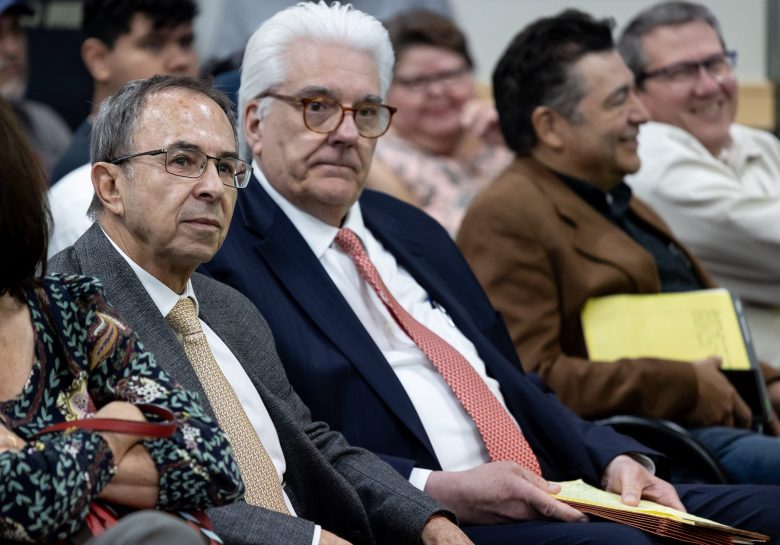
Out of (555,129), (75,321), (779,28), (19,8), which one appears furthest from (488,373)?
(779,28)

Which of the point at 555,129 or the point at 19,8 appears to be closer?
the point at 555,129

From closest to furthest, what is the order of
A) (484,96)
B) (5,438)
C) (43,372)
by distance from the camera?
(5,438), (43,372), (484,96)

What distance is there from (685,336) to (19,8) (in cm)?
298

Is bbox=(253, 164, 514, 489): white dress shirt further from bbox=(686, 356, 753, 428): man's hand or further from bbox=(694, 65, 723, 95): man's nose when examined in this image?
bbox=(694, 65, 723, 95): man's nose

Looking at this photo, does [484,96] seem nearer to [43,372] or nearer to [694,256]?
[694,256]

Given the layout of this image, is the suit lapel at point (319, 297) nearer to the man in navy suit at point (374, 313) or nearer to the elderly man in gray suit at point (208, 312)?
the man in navy suit at point (374, 313)

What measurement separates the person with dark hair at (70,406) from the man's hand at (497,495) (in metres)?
0.81

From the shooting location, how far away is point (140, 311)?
2.41m

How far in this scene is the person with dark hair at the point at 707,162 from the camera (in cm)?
435

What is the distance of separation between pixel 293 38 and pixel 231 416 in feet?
3.86

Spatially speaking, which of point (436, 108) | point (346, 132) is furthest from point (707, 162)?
point (346, 132)

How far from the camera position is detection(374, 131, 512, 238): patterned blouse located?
5.11 metres

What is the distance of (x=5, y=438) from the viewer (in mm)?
1905

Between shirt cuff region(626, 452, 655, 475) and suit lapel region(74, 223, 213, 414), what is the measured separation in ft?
4.21
